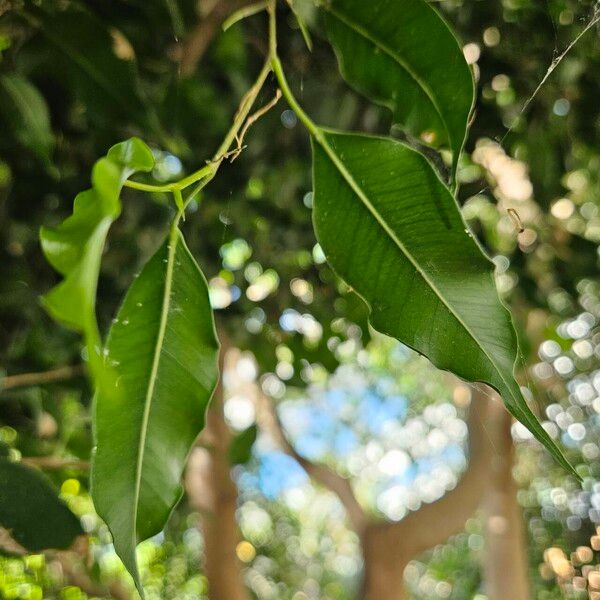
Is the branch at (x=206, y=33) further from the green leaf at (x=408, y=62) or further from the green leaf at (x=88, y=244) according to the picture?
the green leaf at (x=88, y=244)

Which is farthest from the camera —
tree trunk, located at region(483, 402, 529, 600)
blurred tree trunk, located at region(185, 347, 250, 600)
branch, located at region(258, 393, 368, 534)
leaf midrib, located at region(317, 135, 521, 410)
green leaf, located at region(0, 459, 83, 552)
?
branch, located at region(258, 393, 368, 534)

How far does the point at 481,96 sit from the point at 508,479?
1267mm

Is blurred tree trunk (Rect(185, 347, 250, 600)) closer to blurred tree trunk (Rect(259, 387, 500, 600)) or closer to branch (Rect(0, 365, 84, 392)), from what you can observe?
blurred tree trunk (Rect(259, 387, 500, 600))

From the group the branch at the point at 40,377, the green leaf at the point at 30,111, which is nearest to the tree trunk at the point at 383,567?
the branch at the point at 40,377

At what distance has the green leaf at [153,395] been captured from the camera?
301mm

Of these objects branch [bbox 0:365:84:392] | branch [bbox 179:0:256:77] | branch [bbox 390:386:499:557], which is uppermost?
branch [bbox 179:0:256:77]

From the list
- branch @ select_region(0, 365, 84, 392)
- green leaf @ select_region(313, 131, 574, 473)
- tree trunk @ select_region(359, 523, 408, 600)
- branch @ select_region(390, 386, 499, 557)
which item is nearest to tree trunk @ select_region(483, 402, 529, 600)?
branch @ select_region(390, 386, 499, 557)

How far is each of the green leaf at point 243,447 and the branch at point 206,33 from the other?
0.55 m

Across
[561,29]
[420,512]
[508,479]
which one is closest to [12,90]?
[561,29]

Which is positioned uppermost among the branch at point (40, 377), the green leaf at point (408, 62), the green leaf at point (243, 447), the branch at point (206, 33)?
the green leaf at point (408, 62)

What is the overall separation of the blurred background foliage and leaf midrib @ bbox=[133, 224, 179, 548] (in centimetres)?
26

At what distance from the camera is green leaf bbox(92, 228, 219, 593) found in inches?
11.9

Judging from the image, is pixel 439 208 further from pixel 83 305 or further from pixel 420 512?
pixel 420 512

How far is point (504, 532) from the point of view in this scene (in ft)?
5.84
